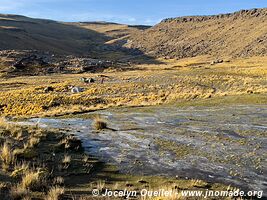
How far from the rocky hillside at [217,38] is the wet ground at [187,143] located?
10987cm

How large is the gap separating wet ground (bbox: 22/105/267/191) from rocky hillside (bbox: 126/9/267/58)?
4326 inches

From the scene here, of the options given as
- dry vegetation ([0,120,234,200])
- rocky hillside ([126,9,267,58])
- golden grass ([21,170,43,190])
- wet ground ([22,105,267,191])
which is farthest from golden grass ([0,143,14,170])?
rocky hillside ([126,9,267,58])

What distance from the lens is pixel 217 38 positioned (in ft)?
535

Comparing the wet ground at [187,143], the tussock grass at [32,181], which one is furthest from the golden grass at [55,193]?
the wet ground at [187,143]

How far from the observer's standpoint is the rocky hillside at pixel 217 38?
461 ft

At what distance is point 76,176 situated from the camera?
1126 centimetres

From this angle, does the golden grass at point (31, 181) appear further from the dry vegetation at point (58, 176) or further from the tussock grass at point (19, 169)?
the tussock grass at point (19, 169)

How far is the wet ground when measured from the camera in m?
12.0

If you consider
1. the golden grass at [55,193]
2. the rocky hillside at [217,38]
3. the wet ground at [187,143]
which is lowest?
the wet ground at [187,143]

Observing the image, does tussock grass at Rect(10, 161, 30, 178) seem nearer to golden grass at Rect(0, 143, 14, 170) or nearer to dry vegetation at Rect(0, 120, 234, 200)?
dry vegetation at Rect(0, 120, 234, 200)

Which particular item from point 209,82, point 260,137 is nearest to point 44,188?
point 260,137

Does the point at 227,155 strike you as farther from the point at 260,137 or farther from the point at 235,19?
the point at 235,19

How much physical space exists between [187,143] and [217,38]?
15379 centimetres

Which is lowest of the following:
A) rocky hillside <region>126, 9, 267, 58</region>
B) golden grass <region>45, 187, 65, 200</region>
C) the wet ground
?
the wet ground
